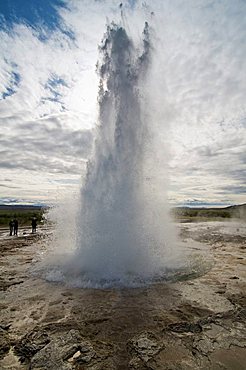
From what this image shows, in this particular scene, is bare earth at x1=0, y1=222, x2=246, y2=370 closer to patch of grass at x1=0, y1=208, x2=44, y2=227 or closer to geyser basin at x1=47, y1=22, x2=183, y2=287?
geyser basin at x1=47, y1=22, x2=183, y2=287

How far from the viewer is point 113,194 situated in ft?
32.0

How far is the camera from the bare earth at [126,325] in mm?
3959

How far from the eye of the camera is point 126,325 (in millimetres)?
5047

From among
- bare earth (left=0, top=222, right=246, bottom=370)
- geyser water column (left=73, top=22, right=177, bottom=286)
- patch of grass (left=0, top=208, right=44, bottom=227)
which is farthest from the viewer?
patch of grass (left=0, top=208, right=44, bottom=227)

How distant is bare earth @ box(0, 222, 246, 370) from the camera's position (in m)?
3.96

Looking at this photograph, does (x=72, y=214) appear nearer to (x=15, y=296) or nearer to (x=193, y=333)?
(x=15, y=296)

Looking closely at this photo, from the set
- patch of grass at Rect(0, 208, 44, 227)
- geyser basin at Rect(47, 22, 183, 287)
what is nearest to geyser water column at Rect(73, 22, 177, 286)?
geyser basin at Rect(47, 22, 183, 287)

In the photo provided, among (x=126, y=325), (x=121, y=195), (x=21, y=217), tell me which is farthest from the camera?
(x=21, y=217)

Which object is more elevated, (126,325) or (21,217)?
(21,217)

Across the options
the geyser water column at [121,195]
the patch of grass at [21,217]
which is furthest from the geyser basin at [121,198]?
the patch of grass at [21,217]

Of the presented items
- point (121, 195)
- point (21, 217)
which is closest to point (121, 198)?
point (121, 195)

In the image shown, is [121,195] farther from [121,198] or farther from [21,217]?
[21,217]

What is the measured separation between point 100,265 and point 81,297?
2.20m

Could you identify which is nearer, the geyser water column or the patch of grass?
the geyser water column
